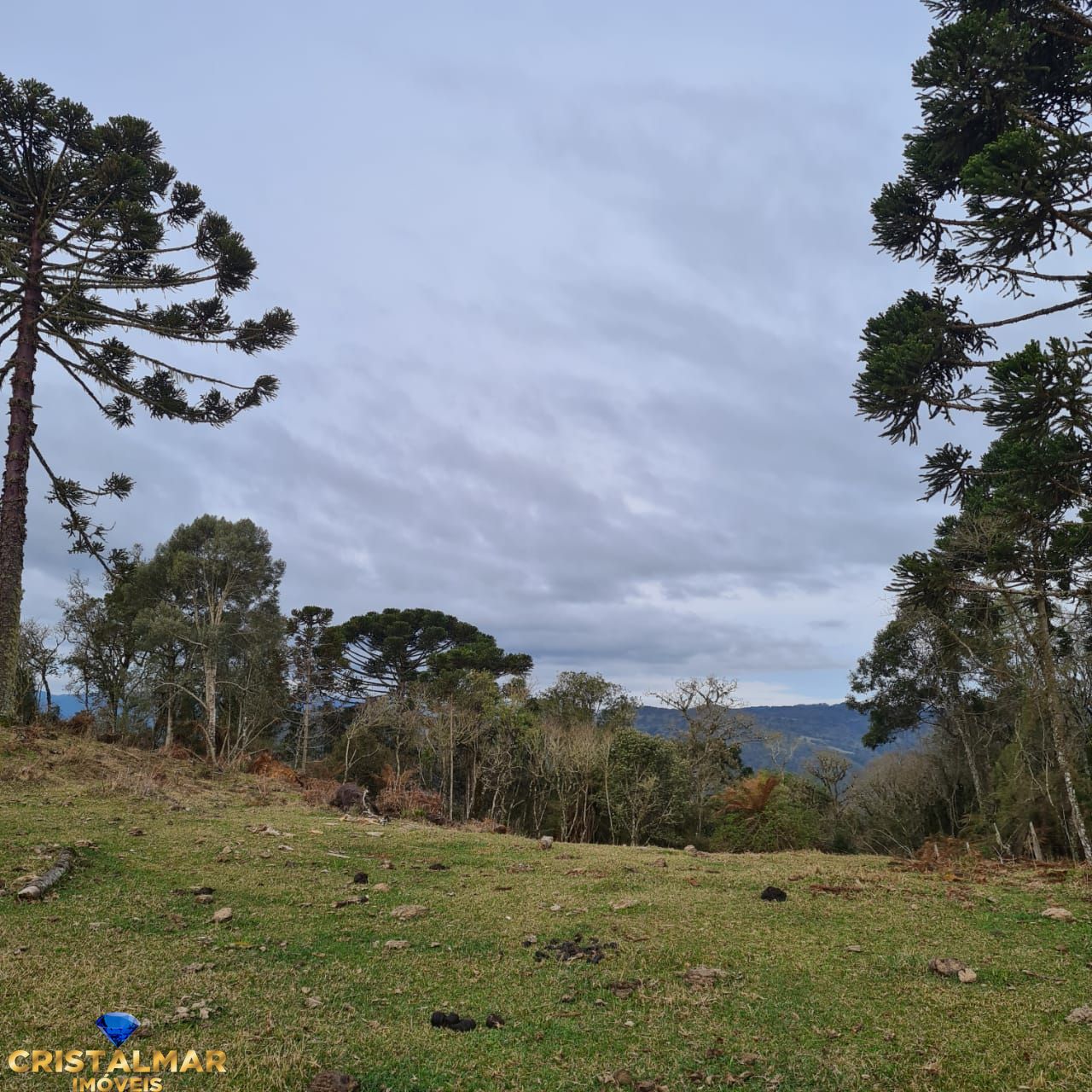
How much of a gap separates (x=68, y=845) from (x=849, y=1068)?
27.1 feet

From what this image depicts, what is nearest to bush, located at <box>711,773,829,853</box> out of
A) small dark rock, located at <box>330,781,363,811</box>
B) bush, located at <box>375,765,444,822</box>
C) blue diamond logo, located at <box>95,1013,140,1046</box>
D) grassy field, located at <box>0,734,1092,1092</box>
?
bush, located at <box>375,765,444,822</box>

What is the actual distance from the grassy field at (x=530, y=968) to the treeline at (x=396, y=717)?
2052cm

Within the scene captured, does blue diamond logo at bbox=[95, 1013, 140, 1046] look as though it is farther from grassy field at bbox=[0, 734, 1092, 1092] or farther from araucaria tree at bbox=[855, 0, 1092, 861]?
araucaria tree at bbox=[855, 0, 1092, 861]

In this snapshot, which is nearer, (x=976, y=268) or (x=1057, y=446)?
(x=1057, y=446)

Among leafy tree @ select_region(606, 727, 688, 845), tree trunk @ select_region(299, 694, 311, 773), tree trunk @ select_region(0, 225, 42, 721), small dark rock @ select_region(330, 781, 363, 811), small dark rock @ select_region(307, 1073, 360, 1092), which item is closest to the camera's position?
small dark rock @ select_region(307, 1073, 360, 1092)

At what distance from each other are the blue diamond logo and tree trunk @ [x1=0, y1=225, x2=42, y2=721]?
13.8 m

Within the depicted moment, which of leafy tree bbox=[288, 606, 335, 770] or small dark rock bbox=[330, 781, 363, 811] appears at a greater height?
leafy tree bbox=[288, 606, 335, 770]

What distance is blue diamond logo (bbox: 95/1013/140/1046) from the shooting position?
3.81 m

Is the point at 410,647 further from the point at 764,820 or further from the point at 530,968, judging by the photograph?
the point at 530,968

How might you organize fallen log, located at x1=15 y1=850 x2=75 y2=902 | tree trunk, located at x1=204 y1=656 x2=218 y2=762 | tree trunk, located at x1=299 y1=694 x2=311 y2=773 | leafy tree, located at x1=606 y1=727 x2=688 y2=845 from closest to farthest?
fallen log, located at x1=15 y1=850 x2=75 y2=902
tree trunk, located at x1=204 y1=656 x2=218 y2=762
leafy tree, located at x1=606 y1=727 x2=688 y2=845
tree trunk, located at x1=299 y1=694 x2=311 y2=773

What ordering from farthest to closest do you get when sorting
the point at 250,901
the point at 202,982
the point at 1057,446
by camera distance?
the point at 1057,446 → the point at 250,901 → the point at 202,982

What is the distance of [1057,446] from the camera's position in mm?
7559

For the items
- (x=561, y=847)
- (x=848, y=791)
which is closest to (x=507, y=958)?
(x=561, y=847)

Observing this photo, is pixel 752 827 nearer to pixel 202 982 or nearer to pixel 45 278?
pixel 202 982
